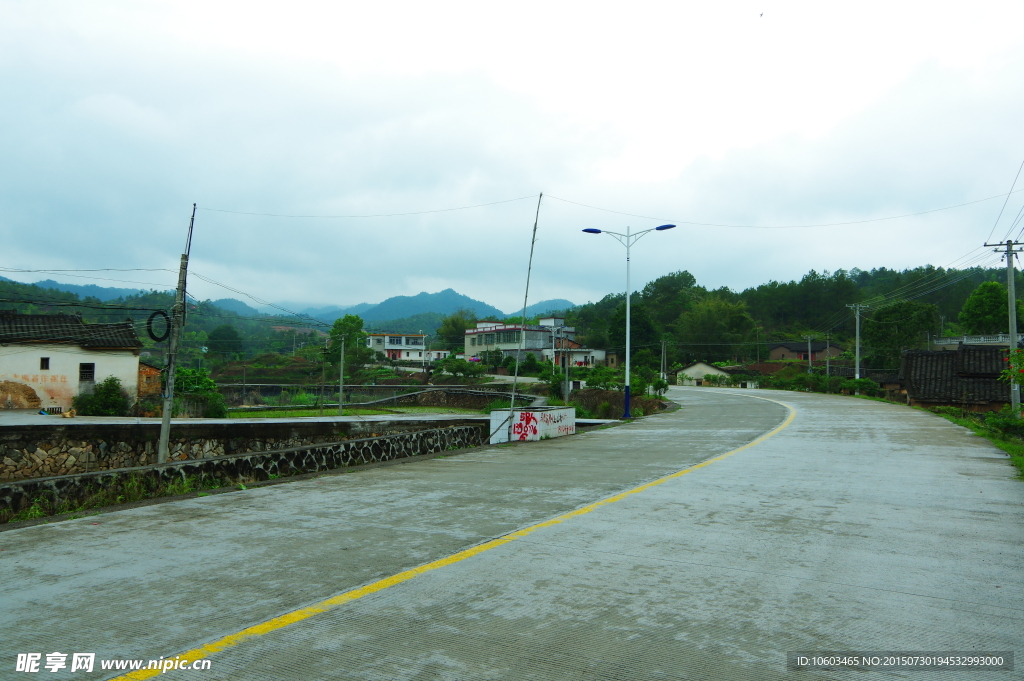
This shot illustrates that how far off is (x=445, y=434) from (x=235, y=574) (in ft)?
46.2

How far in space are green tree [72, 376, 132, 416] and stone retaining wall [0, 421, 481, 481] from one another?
57.4 ft

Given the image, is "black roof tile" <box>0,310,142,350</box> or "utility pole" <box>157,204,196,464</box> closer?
"utility pole" <box>157,204,196,464</box>

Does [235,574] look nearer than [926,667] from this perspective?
No

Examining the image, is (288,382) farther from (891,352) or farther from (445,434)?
(891,352)

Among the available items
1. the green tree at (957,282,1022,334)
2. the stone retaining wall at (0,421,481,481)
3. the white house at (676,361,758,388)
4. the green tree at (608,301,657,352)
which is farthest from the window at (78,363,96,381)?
the green tree at (957,282,1022,334)

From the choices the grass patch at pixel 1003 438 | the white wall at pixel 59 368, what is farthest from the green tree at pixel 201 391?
the grass patch at pixel 1003 438

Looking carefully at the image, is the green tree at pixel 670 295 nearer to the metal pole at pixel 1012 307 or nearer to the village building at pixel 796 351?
the village building at pixel 796 351

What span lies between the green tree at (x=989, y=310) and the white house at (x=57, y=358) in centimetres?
8108

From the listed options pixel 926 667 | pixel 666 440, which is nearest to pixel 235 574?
pixel 926 667

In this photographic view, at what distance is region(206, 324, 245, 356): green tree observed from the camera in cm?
9025

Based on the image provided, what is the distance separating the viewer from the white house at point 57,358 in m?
35.0

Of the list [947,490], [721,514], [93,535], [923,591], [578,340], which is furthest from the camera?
[578,340]

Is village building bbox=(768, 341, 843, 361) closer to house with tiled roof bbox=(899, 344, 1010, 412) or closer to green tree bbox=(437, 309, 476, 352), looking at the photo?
green tree bbox=(437, 309, 476, 352)

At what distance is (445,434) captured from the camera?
63.6ft
